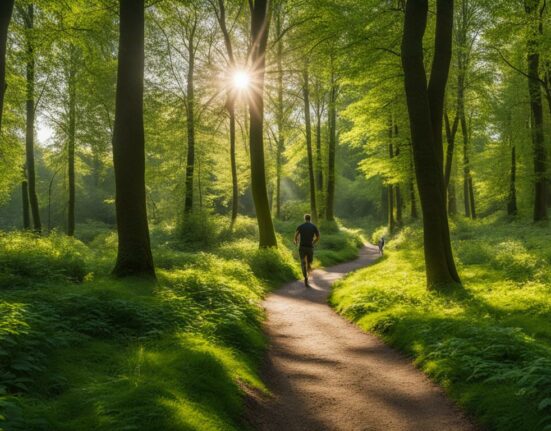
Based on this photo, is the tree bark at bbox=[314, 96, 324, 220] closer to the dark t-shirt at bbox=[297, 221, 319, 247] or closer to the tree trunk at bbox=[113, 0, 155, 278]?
the dark t-shirt at bbox=[297, 221, 319, 247]

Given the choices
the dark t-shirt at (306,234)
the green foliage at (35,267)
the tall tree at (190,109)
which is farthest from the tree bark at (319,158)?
Result: the green foliage at (35,267)

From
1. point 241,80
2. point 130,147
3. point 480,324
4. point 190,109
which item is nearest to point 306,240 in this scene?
point 130,147

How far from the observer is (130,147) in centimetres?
972

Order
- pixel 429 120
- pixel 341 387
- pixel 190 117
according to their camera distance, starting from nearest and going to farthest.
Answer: pixel 341 387 < pixel 429 120 < pixel 190 117

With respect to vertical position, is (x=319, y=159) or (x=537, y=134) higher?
(x=319, y=159)

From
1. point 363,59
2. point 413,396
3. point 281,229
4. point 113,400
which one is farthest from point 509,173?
point 113,400

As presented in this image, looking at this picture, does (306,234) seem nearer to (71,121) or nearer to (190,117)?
(190,117)

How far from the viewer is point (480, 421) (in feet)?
15.0

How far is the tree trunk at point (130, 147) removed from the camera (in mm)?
9641

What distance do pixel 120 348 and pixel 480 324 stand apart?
5647mm

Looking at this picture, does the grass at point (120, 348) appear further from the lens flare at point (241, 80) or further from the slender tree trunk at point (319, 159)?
the slender tree trunk at point (319, 159)

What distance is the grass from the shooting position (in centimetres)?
382

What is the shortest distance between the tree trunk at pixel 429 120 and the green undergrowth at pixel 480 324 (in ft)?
2.70

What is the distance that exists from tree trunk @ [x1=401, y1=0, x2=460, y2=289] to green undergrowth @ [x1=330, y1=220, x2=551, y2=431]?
82cm
